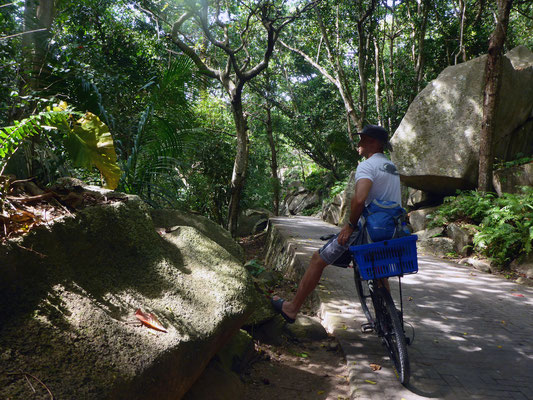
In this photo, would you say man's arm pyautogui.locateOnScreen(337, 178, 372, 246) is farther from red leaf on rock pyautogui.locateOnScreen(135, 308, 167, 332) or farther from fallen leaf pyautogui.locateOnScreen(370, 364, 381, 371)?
red leaf on rock pyautogui.locateOnScreen(135, 308, 167, 332)

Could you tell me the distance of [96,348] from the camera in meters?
2.21

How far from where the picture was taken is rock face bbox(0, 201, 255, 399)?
2.05 metres

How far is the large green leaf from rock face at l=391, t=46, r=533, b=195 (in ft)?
29.0

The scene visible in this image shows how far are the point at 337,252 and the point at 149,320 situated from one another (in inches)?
71.1

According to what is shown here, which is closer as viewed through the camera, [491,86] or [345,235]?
[345,235]

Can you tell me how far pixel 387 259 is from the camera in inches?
132

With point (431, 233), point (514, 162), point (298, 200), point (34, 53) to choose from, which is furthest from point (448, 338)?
point (298, 200)

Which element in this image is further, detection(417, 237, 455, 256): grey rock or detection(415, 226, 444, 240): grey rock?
detection(415, 226, 444, 240): grey rock

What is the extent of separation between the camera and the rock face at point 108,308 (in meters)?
2.05

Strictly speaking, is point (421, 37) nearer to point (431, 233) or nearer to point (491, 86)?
point (491, 86)

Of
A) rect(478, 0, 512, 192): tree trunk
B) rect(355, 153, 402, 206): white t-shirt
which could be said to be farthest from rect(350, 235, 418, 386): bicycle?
rect(478, 0, 512, 192): tree trunk

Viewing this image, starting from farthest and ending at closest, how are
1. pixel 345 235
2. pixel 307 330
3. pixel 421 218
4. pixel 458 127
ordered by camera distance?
pixel 421 218, pixel 458 127, pixel 307 330, pixel 345 235

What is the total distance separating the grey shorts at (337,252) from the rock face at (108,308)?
790mm

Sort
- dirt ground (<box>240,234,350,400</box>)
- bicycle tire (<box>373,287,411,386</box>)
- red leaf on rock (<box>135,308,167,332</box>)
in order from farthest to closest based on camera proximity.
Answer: dirt ground (<box>240,234,350,400</box>) → bicycle tire (<box>373,287,411,386</box>) → red leaf on rock (<box>135,308,167,332</box>)
